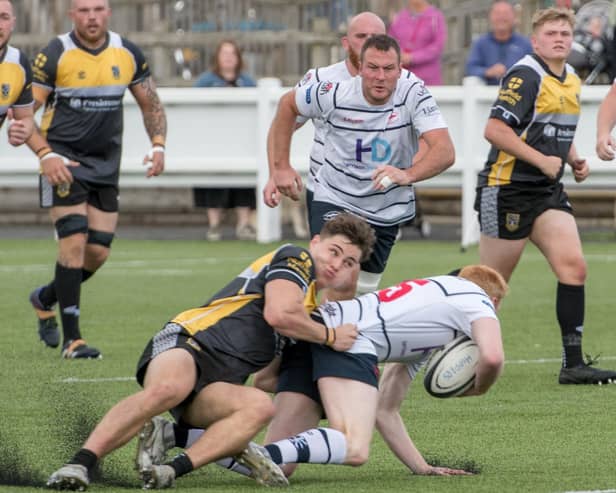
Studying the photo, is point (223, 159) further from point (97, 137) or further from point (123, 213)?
point (97, 137)

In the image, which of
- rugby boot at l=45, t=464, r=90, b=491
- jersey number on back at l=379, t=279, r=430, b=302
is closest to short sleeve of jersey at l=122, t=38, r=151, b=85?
jersey number on back at l=379, t=279, r=430, b=302

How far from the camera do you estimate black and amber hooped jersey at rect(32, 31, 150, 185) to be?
36.0 ft

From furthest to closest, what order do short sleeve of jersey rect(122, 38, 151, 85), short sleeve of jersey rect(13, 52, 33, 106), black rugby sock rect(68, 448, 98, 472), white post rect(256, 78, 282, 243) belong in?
white post rect(256, 78, 282, 243)
short sleeve of jersey rect(122, 38, 151, 85)
short sleeve of jersey rect(13, 52, 33, 106)
black rugby sock rect(68, 448, 98, 472)

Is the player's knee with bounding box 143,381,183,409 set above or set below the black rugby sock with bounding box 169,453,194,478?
above

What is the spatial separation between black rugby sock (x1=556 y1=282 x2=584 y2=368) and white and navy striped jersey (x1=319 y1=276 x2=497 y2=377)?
8.71ft

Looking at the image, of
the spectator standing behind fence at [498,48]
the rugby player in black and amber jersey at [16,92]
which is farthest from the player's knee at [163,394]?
the spectator standing behind fence at [498,48]

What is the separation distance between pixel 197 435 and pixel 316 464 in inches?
22.9

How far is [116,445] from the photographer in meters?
6.75

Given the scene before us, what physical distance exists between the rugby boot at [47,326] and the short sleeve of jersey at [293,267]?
4488 mm

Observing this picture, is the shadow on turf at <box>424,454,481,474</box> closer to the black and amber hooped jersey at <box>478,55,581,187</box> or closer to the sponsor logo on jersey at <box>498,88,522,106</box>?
the black and amber hooped jersey at <box>478,55,581,187</box>

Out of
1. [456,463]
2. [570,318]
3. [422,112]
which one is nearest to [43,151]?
[422,112]

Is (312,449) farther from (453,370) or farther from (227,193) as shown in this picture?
(227,193)

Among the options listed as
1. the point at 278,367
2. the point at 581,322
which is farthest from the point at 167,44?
the point at 278,367

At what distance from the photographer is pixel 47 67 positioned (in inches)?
431
